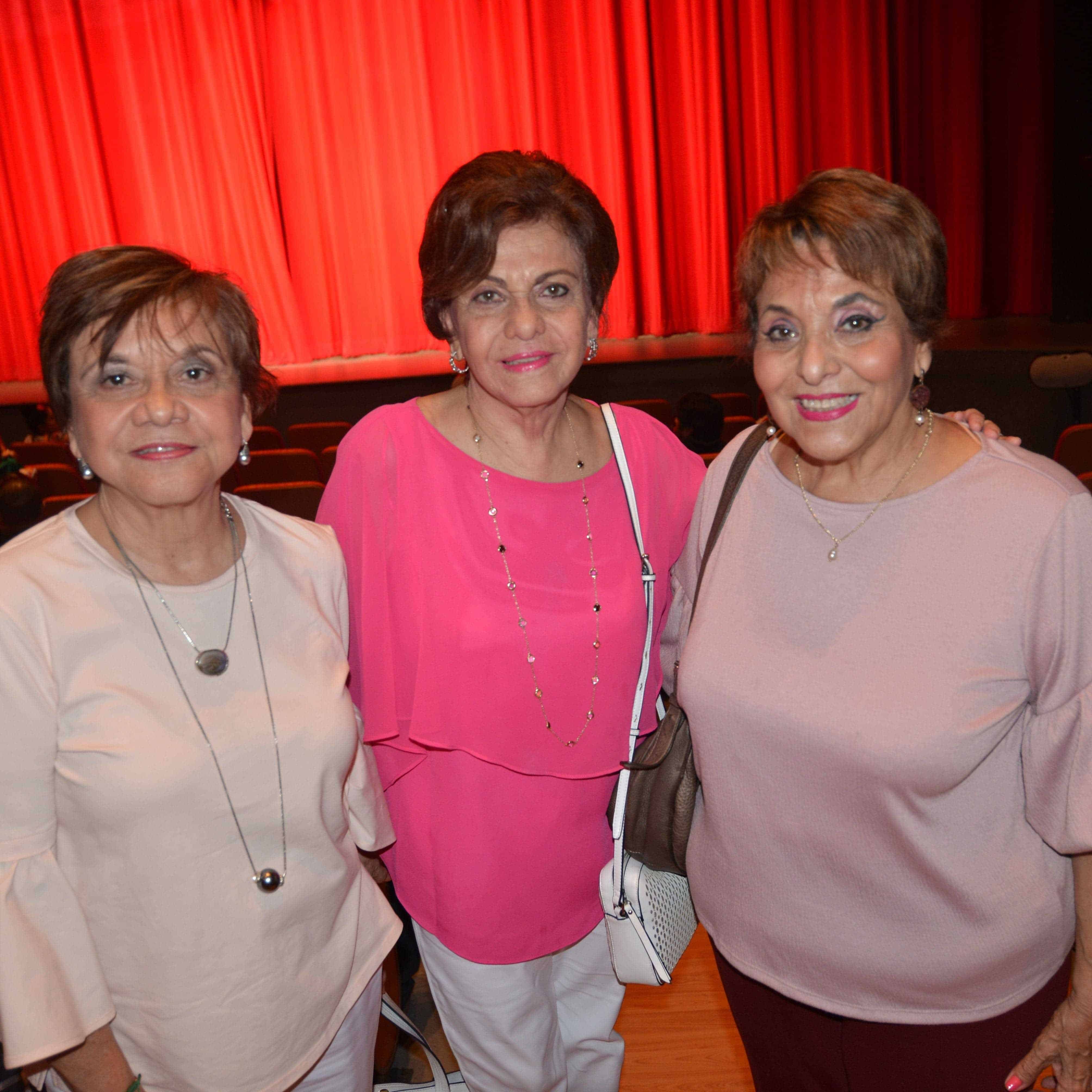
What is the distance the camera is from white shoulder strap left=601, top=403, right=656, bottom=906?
1.76 meters

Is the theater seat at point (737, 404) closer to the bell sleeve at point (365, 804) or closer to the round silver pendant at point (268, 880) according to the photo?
the bell sleeve at point (365, 804)

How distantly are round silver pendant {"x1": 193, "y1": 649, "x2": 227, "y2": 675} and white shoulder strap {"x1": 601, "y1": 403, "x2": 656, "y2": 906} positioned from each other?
720 mm

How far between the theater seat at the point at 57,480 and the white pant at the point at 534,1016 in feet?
13.0

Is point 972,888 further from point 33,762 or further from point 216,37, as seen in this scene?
point 216,37

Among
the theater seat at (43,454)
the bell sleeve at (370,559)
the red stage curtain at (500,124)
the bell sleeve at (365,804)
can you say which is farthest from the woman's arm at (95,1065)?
the red stage curtain at (500,124)

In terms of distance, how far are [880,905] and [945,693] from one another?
344 millimetres

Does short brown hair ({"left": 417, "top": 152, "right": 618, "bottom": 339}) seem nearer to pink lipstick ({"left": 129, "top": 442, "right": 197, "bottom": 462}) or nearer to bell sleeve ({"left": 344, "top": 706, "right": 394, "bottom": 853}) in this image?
pink lipstick ({"left": 129, "top": 442, "right": 197, "bottom": 462})

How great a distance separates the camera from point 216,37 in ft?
31.0

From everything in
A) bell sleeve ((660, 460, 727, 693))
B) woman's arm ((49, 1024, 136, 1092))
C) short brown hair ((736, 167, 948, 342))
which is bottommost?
woman's arm ((49, 1024, 136, 1092))

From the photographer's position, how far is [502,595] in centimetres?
178

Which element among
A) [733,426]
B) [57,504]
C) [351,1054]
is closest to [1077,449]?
[733,426]

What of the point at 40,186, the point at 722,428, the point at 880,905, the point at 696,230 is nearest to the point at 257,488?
the point at 722,428

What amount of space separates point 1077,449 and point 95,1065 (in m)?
3.48

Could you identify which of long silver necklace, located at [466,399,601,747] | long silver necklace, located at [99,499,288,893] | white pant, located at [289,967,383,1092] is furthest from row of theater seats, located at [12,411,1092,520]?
white pant, located at [289,967,383,1092]
